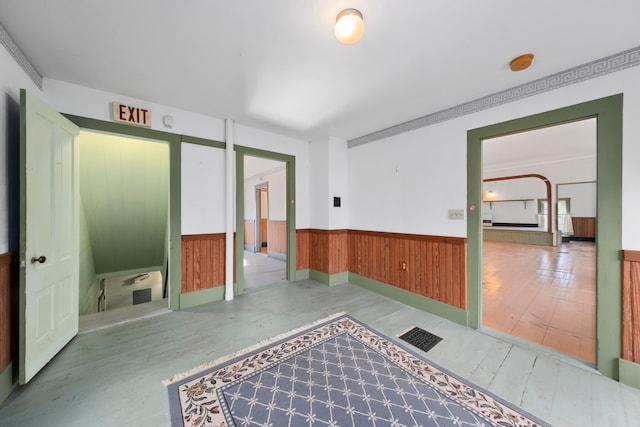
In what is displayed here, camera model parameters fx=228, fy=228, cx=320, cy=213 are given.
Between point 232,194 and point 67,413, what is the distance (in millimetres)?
2422

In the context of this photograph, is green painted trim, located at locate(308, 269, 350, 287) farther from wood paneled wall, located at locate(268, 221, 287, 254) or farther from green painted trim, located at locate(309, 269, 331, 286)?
wood paneled wall, located at locate(268, 221, 287, 254)

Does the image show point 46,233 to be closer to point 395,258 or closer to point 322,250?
point 322,250

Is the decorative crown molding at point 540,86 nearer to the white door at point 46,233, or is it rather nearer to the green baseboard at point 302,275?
the green baseboard at point 302,275

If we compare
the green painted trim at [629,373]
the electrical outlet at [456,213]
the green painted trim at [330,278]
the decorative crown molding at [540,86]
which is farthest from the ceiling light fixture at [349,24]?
the green painted trim at [330,278]

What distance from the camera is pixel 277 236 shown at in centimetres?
633

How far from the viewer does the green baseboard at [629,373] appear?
1.68 m

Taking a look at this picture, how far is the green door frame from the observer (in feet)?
11.2

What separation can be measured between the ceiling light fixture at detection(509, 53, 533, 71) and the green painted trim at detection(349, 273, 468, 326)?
2448 mm

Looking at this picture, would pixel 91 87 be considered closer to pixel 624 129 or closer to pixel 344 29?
pixel 344 29

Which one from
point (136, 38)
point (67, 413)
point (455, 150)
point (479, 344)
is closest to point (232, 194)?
point (136, 38)

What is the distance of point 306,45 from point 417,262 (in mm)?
2750

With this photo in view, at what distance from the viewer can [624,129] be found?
5.80 ft

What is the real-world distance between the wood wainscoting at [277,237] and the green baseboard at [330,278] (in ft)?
6.80

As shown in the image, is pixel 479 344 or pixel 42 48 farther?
pixel 479 344
